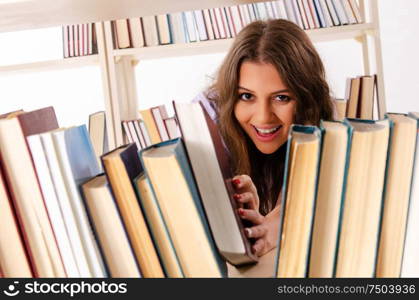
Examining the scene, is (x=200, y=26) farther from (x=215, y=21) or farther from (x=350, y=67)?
(x=350, y=67)

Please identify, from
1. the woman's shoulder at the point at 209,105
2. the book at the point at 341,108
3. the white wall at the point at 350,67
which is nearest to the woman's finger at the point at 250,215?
the woman's shoulder at the point at 209,105

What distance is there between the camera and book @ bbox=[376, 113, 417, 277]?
1.49 feet

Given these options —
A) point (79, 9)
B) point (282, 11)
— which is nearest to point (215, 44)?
point (282, 11)

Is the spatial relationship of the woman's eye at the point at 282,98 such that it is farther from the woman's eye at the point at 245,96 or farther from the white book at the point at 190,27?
the white book at the point at 190,27

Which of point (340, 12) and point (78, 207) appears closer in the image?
point (78, 207)

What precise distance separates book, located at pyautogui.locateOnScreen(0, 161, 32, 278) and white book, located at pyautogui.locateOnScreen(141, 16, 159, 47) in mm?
2052

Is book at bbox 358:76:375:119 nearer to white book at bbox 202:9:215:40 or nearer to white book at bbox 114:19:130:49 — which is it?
white book at bbox 202:9:215:40

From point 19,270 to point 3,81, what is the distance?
2965mm

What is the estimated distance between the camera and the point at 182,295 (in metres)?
0.46

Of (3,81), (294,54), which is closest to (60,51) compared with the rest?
(3,81)

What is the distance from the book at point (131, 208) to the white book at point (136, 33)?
2.03 metres

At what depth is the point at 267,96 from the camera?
4.77 ft

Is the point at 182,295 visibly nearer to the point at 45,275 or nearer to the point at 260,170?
the point at 45,275

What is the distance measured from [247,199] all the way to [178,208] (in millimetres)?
208
